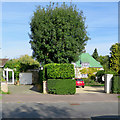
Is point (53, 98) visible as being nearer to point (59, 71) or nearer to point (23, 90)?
point (59, 71)

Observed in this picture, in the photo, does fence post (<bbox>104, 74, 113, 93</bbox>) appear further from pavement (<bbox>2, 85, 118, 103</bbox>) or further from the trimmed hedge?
pavement (<bbox>2, 85, 118, 103</bbox>)

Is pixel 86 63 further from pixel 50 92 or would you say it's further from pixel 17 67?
pixel 50 92

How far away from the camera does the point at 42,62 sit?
27.2m

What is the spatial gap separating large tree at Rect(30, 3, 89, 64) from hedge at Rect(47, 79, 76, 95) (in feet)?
23.2

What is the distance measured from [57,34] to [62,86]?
917 centimetres

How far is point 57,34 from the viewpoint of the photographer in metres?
25.0

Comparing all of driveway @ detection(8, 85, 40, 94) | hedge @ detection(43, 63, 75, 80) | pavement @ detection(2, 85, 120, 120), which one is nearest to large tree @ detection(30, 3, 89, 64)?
driveway @ detection(8, 85, 40, 94)


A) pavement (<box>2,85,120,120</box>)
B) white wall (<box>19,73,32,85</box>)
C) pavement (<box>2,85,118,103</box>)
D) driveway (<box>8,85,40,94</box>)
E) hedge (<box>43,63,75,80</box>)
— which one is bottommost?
driveway (<box>8,85,40,94</box>)

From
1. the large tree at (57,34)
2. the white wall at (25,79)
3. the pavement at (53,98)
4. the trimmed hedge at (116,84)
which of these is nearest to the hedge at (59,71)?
the pavement at (53,98)

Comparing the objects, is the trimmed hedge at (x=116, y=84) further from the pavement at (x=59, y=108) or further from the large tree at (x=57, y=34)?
the large tree at (x=57, y=34)

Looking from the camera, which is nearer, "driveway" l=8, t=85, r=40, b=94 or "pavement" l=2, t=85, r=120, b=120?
"pavement" l=2, t=85, r=120, b=120

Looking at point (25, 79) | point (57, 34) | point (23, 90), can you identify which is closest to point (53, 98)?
point (23, 90)

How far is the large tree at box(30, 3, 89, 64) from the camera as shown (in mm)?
24781

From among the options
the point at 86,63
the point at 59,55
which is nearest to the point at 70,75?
the point at 59,55
